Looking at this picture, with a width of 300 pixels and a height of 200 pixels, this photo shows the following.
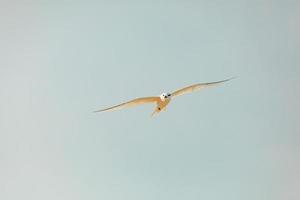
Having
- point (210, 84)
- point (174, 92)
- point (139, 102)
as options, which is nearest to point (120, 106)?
point (139, 102)

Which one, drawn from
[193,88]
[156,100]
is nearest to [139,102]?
[156,100]

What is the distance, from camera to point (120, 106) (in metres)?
23.1

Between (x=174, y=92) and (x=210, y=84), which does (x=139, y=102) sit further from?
(x=210, y=84)

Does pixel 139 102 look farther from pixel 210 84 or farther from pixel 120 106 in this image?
pixel 210 84

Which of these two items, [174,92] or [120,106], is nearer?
[120,106]

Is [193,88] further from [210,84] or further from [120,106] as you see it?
[120,106]

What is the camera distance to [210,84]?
2473 cm

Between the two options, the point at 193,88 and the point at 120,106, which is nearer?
the point at 120,106

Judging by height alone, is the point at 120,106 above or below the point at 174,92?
below

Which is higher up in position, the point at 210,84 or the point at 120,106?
the point at 210,84

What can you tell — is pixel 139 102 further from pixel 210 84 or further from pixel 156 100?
pixel 210 84

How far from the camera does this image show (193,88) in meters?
25.5

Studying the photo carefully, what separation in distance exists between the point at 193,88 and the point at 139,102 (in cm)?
329

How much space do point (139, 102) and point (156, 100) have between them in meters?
0.93
